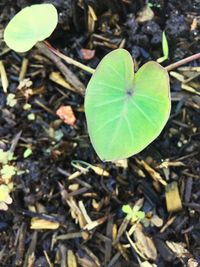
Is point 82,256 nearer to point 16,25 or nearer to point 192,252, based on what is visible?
point 192,252

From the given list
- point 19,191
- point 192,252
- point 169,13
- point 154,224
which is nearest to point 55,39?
point 169,13

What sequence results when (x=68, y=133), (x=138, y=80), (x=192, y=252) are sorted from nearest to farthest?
1. (x=138, y=80)
2. (x=192, y=252)
3. (x=68, y=133)

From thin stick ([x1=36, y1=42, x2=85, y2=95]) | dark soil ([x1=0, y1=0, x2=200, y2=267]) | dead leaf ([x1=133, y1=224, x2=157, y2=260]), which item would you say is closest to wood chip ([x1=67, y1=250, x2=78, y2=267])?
dark soil ([x1=0, y1=0, x2=200, y2=267])

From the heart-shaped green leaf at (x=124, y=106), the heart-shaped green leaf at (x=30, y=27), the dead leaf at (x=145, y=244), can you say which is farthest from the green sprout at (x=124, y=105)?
the dead leaf at (x=145, y=244)

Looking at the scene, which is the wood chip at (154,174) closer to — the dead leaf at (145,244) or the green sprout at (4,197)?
the dead leaf at (145,244)

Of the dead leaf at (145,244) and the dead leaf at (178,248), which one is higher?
the dead leaf at (145,244)

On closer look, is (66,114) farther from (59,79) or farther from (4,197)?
(4,197)

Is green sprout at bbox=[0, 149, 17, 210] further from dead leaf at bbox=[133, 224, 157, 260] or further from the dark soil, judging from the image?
dead leaf at bbox=[133, 224, 157, 260]
